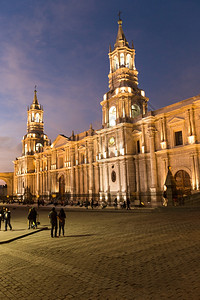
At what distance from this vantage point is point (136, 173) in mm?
34625

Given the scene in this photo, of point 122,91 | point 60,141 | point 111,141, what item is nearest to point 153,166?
point 111,141

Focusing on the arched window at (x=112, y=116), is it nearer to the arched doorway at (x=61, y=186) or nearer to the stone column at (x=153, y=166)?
the stone column at (x=153, y=166)

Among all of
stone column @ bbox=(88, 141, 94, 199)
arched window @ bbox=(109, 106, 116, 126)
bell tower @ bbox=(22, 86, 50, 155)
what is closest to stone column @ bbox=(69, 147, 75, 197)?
stone column @ bbox=(88, 141, 94, 199)

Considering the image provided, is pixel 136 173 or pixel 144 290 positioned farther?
pixel 136 173

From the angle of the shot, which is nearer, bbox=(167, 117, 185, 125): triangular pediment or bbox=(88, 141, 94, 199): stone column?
bbox=(167, 117, 185, 125): triangular pediment

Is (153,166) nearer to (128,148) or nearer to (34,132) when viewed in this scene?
(128,148)

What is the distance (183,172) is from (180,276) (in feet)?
82.1

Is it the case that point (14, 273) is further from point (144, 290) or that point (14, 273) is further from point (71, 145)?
point (71, 145)

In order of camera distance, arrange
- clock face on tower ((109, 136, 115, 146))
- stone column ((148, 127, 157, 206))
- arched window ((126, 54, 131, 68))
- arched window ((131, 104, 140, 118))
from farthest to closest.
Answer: arched window ((126, 54, 131, 68)), arched window ((131, 104, 140, 118)), clock face on tower ((109, 136, 115, 146)), stone column ((148, 127, 157, 206))

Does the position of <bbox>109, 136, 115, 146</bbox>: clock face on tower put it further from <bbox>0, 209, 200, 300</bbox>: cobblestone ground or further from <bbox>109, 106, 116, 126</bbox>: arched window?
<bbox>0, 209, 200, 300</bbox>: cobblestone ground

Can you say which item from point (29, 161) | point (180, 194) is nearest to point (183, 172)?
point (180, 194)

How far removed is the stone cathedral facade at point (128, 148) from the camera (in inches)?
1154

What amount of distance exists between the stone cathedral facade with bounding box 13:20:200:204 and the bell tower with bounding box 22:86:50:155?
1297 cm

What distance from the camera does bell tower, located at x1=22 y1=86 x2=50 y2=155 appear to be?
65.2m
